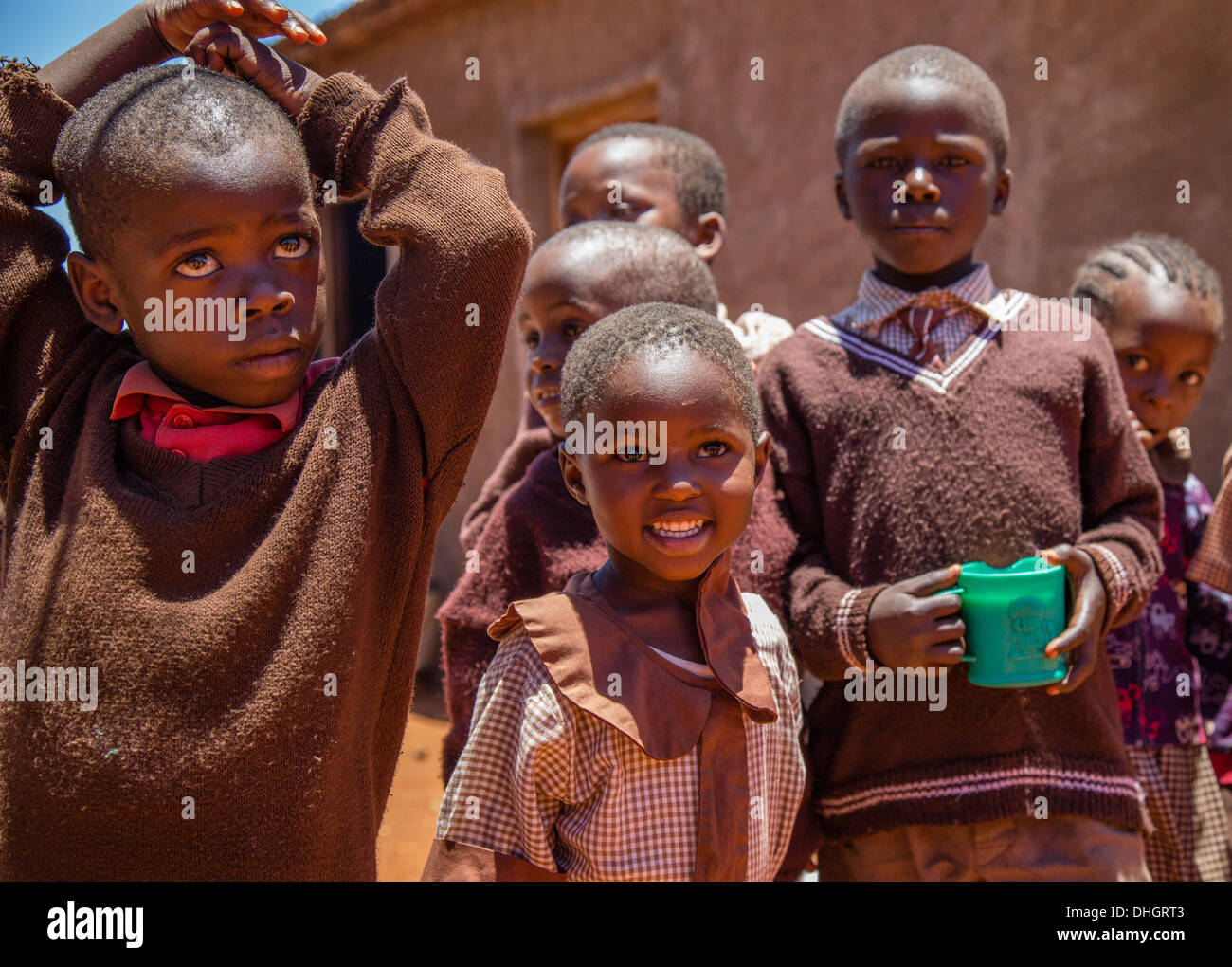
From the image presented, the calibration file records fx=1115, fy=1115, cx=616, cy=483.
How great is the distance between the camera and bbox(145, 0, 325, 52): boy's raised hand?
1.66m

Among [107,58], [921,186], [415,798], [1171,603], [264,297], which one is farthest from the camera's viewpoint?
[415,798]

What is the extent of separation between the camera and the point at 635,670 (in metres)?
1.65

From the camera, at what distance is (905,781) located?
2.05m

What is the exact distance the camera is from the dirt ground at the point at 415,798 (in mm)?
4309

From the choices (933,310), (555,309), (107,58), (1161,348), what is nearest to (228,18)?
(107,58)

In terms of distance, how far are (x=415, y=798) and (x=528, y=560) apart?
3413mm

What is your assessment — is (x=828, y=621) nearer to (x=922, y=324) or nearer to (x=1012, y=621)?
(x=1012, y=621)

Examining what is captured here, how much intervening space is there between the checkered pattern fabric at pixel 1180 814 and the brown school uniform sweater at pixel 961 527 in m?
0.60

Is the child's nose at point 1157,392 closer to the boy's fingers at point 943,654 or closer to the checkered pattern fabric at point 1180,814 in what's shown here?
the checkered pattern fabric at point 1180,814

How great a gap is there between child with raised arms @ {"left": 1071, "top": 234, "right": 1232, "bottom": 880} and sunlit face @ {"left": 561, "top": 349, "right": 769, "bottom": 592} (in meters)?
1.32
